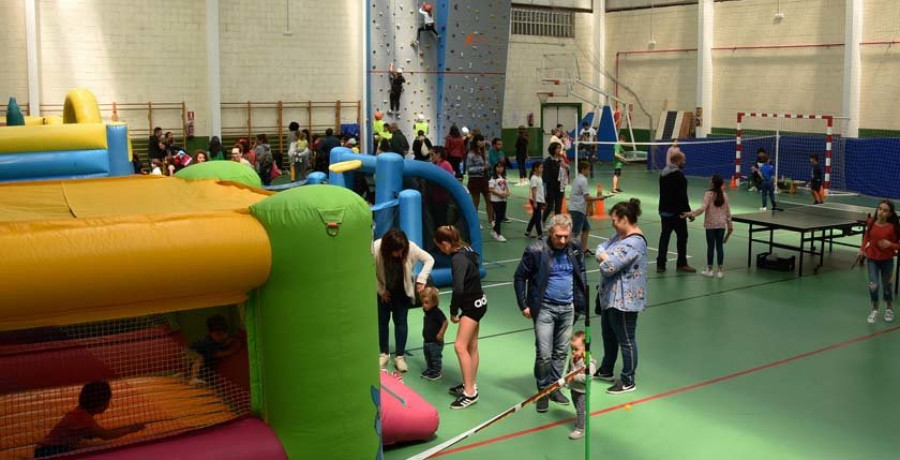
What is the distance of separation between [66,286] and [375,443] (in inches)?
76.6

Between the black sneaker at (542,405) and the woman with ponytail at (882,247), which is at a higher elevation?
the woman with ponytail at (882,247)

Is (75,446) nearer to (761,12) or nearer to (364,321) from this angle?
(364,321)

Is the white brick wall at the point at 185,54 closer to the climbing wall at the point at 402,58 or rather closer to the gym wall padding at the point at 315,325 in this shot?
the climbing wall at the point at 402,58

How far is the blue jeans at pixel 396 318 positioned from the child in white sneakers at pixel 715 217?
535 centimetres

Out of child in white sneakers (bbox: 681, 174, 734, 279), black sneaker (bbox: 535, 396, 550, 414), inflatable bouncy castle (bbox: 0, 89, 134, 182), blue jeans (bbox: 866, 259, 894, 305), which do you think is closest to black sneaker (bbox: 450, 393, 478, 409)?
black sneaker (bbox: 535, 396, 550, 414)

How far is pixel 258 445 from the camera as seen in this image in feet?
15.9

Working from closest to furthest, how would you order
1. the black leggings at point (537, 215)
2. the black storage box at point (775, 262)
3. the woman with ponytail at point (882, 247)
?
the woman with ponytail at point (882, 247) < the black storage box at point (775, 262) < the black leggings at point (537, 215)

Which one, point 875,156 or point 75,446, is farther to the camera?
point 875,156

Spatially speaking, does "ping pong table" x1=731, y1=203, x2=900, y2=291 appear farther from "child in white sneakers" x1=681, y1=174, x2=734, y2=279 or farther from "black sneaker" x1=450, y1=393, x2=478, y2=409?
"black sneaker" x1=450, y1=393, x2=478, y2=409

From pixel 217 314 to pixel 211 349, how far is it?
0.42 metres

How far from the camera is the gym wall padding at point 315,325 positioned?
480 centimetres

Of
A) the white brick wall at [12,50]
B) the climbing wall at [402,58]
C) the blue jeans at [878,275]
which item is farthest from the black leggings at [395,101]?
the blue jeans at [878,275]

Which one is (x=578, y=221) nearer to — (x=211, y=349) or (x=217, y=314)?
(x=217, y=314)

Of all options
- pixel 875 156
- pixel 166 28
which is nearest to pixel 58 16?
pixel 166 28
